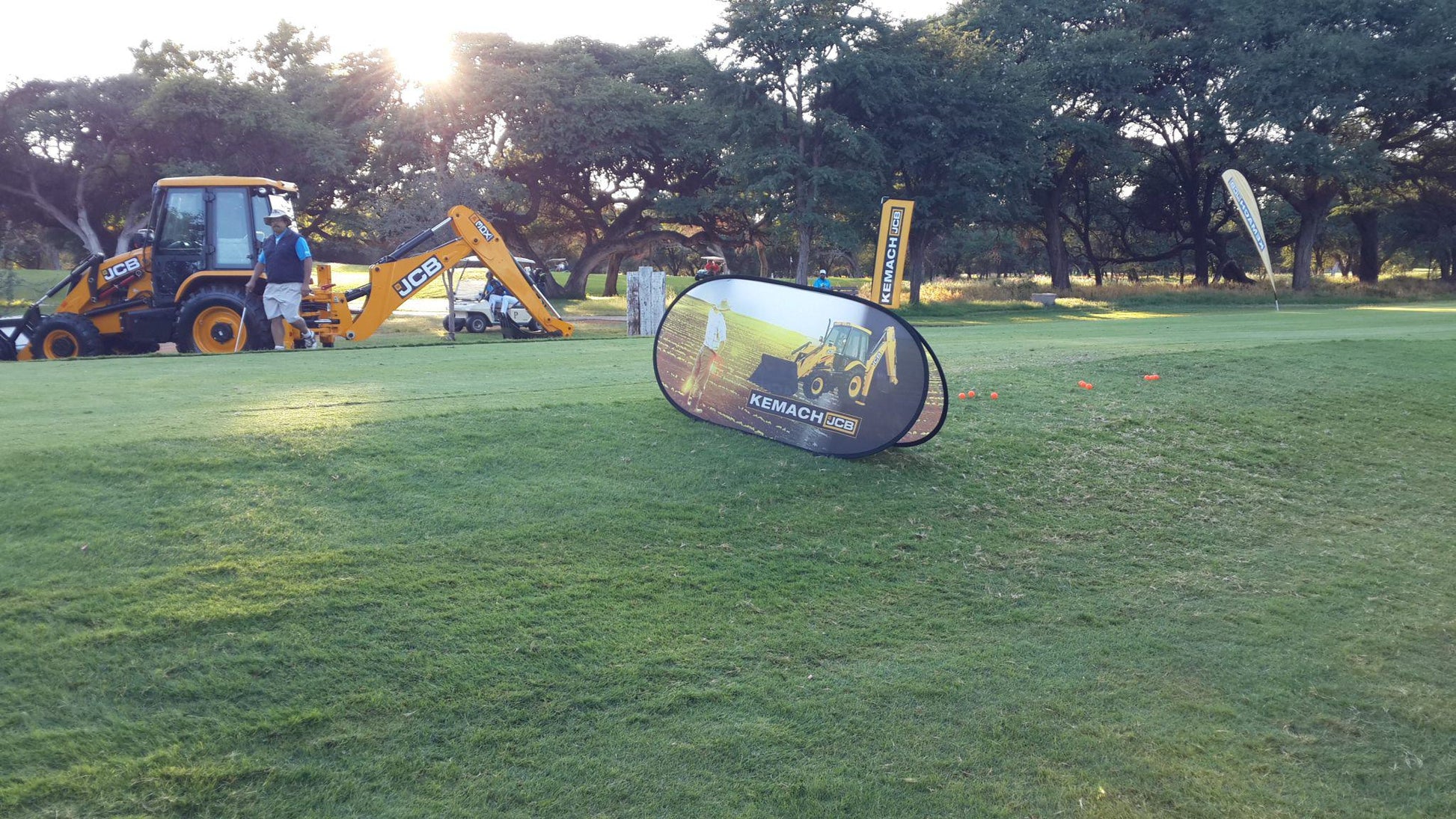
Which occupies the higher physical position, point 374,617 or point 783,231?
point 783,231

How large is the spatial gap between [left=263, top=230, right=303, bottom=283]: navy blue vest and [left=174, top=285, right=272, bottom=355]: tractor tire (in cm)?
147

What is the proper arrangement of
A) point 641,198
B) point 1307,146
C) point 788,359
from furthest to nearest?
1. point 641,198
2. point 1307,146
3. point 788,359

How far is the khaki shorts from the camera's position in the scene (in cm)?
1362

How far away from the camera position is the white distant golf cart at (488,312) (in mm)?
22391

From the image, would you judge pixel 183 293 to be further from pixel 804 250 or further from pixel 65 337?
pixel 804 250

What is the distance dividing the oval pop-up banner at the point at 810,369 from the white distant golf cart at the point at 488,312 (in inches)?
625

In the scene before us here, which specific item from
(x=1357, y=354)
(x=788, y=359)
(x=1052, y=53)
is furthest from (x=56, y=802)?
(x=1052, y=53)

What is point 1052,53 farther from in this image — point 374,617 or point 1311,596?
point 374,617

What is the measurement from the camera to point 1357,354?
12.3 m

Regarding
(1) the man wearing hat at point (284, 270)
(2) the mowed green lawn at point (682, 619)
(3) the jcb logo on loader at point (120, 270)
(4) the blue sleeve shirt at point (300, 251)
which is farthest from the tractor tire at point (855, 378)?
(3) the jcb logo on loader at point (120, 270)

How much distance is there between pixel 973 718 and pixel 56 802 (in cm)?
313

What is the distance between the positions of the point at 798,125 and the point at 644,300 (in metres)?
15.3

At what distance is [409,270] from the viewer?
1662 centimetres

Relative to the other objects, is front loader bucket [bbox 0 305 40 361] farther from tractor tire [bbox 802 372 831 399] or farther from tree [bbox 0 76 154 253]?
tree [bbox 0 76 154 253]
